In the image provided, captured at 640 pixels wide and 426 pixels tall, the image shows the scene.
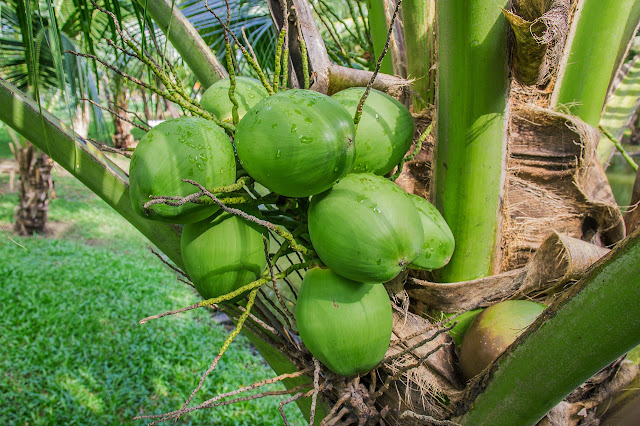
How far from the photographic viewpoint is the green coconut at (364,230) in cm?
93

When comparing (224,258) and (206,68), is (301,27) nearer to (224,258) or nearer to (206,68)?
(206,68)

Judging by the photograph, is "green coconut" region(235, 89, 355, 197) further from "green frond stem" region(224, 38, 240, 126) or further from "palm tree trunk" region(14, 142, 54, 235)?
"palm tree trunk" region(14, 142, 54, 235)

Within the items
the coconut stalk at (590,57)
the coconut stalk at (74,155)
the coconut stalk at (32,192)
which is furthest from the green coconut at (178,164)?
the coconut stalk at (32,192)

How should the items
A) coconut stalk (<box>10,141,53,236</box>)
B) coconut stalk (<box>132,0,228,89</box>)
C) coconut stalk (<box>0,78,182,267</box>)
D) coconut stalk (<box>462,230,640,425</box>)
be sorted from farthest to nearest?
1. coconut stalk (<box>10,141,53,236</box>)
2. coconut stalk (<box>132,0,228,89</box>)
3. coconut stalk (<box>0,78,182,267</box>)
4. coconut stalk (<box>462,230,640,425</box>)

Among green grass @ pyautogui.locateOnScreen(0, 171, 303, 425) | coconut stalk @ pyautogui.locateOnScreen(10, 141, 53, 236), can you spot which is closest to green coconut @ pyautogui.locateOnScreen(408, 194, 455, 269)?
green grass @ pyautogui.locateOnScreen(0, 171, 303, 425)

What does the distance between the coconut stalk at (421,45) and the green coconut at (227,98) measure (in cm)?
45

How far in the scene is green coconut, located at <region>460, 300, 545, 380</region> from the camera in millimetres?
1097

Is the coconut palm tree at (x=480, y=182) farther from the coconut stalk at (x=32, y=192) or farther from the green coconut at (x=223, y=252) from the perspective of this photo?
the coconut stalk at (x=32, y=192)

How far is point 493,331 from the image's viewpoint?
1.12m

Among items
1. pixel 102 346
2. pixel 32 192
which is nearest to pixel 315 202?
pixel 102 346

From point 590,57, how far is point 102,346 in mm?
3968

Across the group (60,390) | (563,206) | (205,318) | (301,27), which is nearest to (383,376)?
(563,206)

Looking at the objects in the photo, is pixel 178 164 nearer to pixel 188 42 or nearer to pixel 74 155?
pixel 74 155

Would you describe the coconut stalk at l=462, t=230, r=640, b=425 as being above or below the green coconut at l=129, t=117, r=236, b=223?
below
